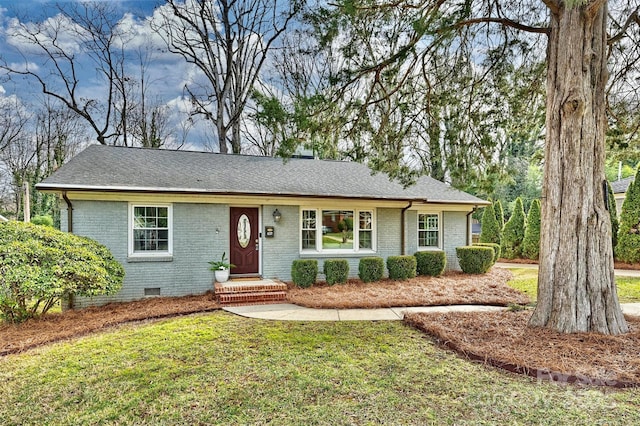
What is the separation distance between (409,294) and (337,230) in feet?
9.84

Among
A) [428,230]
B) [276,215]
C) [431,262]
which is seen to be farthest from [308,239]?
[428,230]

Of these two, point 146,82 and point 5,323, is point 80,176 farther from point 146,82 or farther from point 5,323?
point 146,82

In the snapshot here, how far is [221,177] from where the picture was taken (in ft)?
33.1

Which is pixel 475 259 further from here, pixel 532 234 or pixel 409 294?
pixel 532 234

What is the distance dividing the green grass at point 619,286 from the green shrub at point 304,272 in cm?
558

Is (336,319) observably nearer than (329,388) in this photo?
No

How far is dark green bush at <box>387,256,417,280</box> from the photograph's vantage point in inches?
415

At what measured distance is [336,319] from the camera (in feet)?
22.4

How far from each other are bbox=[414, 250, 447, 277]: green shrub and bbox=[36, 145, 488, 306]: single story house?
58 centimetres

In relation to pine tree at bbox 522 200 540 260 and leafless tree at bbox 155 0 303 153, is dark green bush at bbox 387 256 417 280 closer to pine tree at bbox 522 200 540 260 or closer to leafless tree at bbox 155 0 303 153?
pine tree at bbox 522 200 540 260

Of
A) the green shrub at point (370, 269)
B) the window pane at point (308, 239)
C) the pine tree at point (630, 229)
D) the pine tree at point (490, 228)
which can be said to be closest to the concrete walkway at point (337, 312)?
the green shrub at point (370, 269)

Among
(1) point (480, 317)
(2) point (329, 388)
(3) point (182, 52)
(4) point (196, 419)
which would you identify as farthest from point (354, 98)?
(3) point (182, 52)

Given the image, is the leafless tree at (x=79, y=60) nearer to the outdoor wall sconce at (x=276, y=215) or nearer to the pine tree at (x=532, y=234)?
the outdoor wall sconce at (x=276, y=215)

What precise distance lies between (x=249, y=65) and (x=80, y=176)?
13770 millimetres
